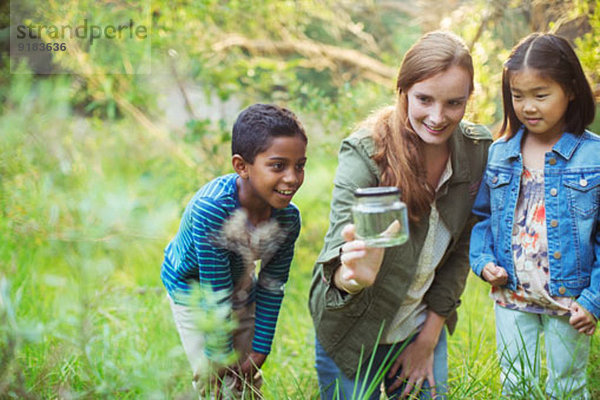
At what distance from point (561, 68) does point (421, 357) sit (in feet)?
3.75

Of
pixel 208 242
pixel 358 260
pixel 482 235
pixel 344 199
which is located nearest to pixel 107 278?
pixel 208 242

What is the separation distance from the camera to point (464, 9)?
13.2 feet

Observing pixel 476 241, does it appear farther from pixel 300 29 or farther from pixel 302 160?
pixel 300 29

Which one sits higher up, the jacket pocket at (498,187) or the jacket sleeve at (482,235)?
the jacket pocket at (498,187)

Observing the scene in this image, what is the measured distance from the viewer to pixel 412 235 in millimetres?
2039

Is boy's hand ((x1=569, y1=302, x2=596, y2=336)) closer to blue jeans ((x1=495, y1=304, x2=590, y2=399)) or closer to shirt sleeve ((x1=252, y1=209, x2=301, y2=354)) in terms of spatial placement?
blue jeans ((x1=495, y1=304, x2=590, y2=399))

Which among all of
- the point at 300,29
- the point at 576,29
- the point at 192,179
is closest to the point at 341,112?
the point at 192,179

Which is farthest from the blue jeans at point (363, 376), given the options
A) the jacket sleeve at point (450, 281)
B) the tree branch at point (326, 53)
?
the tree branch at point (326, 53)

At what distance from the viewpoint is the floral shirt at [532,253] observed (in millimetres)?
1984

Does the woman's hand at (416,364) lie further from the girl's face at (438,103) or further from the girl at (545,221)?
the girl's face at (438,103)

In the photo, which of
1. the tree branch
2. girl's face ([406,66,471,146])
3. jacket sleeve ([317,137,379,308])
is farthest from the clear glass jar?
the tree branch

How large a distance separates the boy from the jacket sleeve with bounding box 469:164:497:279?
656 millimetres

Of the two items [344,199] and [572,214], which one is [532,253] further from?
[344,199]

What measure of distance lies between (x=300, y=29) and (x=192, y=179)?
221cm
